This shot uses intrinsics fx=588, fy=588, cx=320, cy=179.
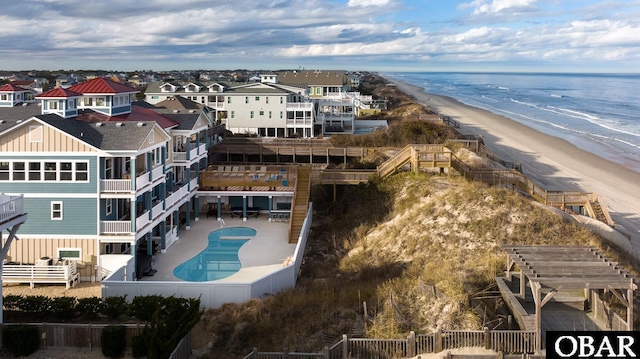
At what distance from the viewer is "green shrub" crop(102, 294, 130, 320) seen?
59.2ft

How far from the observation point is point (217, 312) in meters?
19.6

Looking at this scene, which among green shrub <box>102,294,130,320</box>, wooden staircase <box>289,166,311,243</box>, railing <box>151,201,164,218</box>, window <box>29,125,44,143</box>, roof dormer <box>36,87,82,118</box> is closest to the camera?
green shrub <box>102,294,130,320</box>

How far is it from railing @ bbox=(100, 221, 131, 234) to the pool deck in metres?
2.19

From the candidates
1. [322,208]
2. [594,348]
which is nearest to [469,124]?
[322,208]

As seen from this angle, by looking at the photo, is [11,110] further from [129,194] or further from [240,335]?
[240,335]

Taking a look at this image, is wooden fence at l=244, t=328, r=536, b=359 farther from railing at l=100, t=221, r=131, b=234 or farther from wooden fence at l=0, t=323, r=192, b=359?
railing at l=100, t=221, r=131, b=234

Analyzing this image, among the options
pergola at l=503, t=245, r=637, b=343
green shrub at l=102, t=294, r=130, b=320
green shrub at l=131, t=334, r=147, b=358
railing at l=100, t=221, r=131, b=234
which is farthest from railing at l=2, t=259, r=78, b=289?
pergola at l=503, t=245, r=637, b=343

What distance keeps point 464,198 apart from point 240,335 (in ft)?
47.2

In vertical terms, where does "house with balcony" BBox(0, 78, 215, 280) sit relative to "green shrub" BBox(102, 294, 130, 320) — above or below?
above

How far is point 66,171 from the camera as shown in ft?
75.6

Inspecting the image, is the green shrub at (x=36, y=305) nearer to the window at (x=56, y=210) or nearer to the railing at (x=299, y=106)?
the window at (x=56, y=210)

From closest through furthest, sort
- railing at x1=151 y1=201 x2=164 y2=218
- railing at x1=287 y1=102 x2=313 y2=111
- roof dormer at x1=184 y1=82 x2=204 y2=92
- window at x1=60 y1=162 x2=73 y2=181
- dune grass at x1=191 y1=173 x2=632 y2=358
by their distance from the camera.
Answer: dune grass at x1=191 y1=173 x2=632 y2=358 → window at x1=60 y1=162 x2=73 y2=181 → railing at x1=151 y1=201 x2=164 y2=218 → railing at x1=287 y1=102 x2=313 y2=111 → roof dormer at x1=184 y1=82 x2=204 y2=92

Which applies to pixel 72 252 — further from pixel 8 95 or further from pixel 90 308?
pixel 8 95

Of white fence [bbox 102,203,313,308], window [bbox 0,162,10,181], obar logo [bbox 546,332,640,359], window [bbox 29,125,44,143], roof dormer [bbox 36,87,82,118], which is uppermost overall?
roof dormer [bbox 36,87,82,118]
